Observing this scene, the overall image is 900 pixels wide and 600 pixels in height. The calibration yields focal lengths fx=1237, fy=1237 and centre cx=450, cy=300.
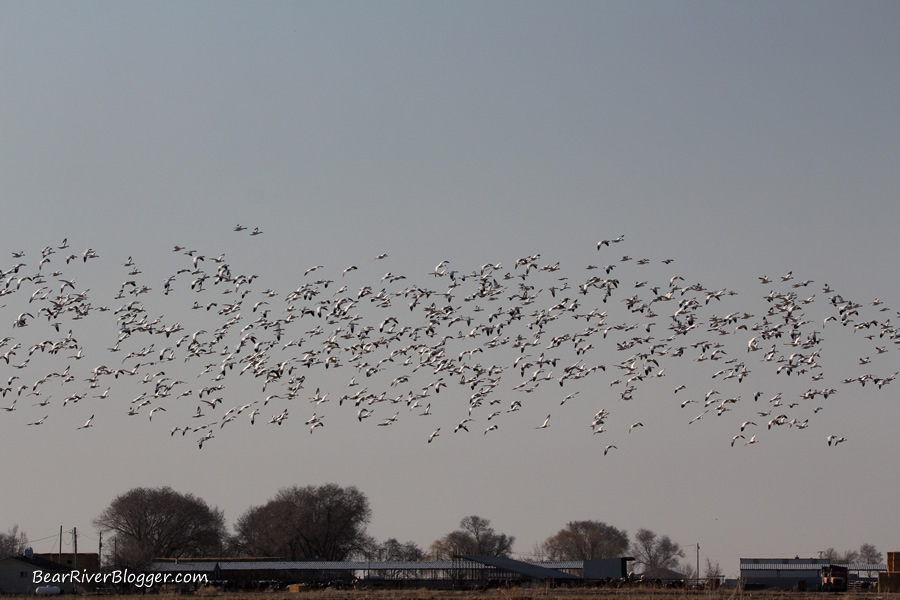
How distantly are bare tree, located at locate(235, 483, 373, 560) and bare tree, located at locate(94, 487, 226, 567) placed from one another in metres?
6.01

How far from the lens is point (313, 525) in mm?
132750

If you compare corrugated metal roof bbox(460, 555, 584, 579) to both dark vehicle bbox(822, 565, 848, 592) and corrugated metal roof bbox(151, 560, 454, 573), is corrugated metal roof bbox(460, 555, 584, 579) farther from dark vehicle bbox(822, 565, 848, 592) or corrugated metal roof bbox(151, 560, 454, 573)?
dark vehicle bbox(822, 565, 848, 592)

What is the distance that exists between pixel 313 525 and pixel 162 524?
1603 cm

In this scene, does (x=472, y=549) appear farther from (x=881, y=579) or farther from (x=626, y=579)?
(x=881, y=579)

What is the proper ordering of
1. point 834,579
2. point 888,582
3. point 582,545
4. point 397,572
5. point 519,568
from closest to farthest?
point 888,582
point 834,579
point 519,568
point 397,572
point 582,545

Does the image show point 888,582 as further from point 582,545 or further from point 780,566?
point 582,545

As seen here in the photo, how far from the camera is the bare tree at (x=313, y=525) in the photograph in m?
132

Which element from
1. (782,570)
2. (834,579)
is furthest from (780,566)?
(834,579)

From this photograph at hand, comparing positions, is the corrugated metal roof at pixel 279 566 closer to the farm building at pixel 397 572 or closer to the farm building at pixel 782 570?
the farm building at pixel 397 572

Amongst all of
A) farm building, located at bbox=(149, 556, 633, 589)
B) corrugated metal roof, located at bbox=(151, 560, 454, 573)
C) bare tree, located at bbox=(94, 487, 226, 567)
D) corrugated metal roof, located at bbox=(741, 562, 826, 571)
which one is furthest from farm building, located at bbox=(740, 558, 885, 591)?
bare tree, located at bbox=(94, 487, 226, 567)

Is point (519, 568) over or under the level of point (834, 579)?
over

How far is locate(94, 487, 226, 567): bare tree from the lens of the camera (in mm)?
129875

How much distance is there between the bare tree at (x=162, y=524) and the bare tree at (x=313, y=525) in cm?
601

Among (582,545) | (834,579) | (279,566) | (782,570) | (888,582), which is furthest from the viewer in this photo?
(582,545)
